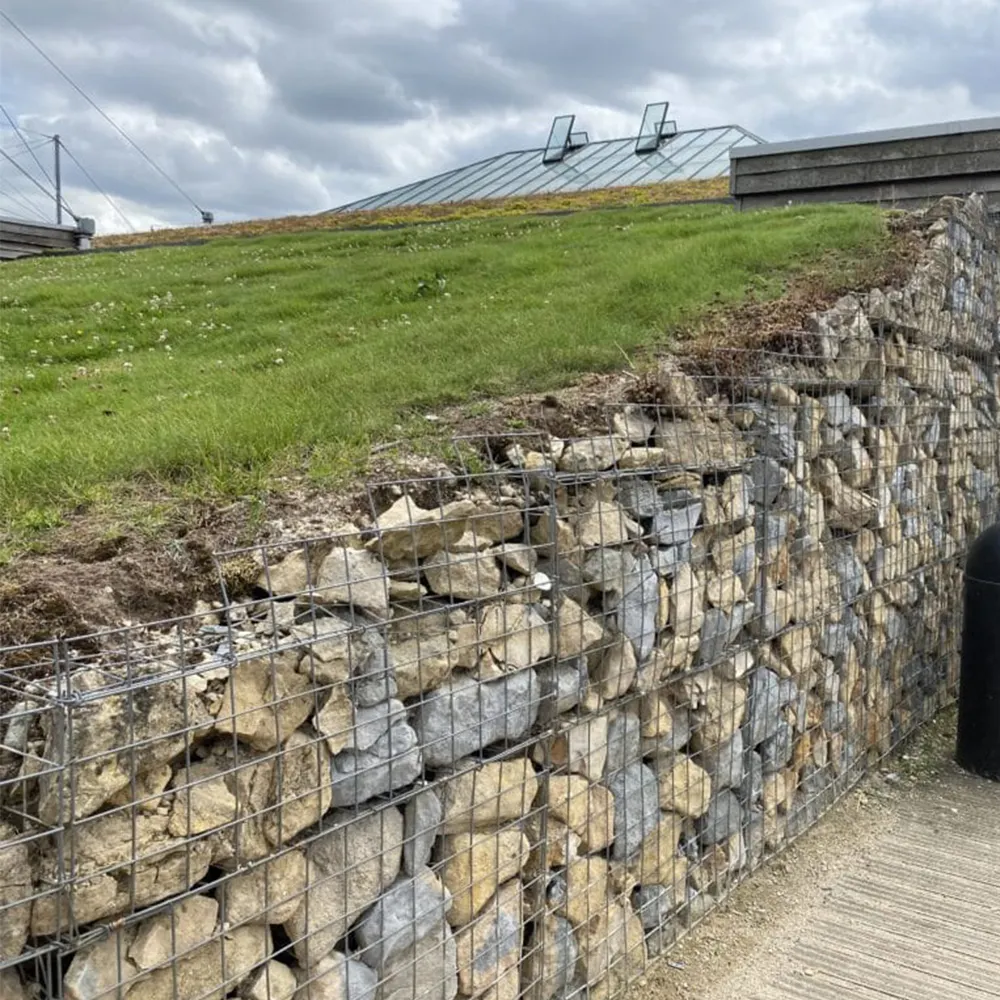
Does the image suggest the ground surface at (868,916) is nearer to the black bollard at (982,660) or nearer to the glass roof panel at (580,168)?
the black bollard at (982,660)

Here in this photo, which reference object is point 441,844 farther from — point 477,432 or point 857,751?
point 857,751

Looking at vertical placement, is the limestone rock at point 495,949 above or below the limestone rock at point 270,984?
below

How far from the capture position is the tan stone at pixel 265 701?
2.30 metres

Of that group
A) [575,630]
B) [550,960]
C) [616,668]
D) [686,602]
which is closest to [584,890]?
[550,960]

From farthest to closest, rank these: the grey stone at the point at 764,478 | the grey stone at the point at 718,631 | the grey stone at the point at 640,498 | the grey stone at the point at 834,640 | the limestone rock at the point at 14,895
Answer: the grey stone at the point at 834,640 < the grey stone at the point at 764,478 < the grey stone at the point at 718,631 < the grey stone at the point at 640,498 < the limestone rock at the point at 14,895

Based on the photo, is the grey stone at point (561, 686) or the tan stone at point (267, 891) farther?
the grey stone at point (561, 686)

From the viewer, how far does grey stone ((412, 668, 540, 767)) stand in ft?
9.11

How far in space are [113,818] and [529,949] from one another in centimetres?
159

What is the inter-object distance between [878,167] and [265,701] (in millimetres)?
8670

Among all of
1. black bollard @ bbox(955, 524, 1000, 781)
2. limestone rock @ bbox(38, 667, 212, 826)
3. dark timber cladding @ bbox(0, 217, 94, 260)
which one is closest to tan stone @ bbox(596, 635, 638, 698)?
limestone rock @ bbox(38, 667, 212, 826)

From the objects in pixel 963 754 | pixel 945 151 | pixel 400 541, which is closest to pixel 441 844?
pixel 400 541

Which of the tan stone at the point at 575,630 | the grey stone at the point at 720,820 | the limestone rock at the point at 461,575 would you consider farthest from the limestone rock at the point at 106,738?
the grey stone at the point at 720,820

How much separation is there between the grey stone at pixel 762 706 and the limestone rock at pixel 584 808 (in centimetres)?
109

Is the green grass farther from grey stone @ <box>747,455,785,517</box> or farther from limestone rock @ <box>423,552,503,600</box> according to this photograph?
grey stone @ <box>747,455,785,517</box>
